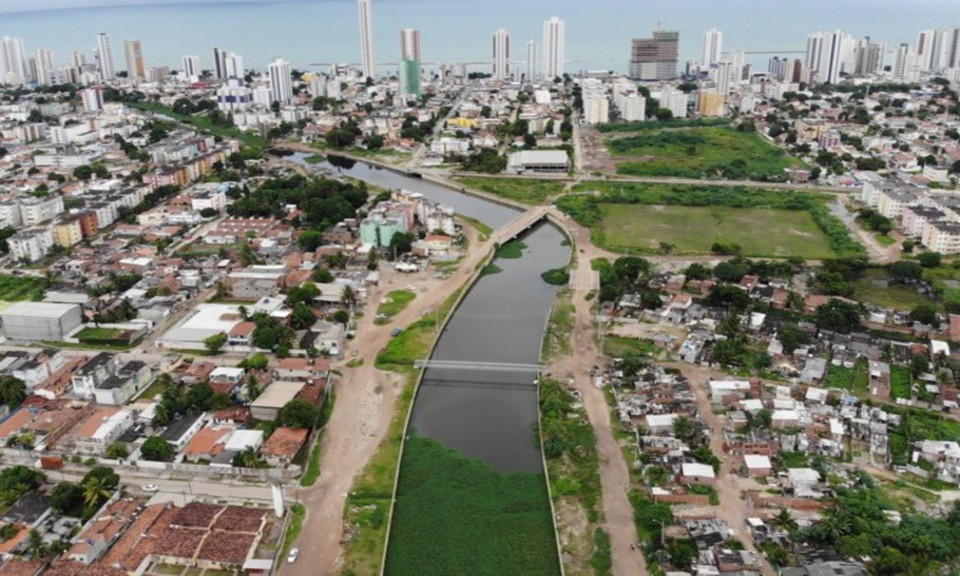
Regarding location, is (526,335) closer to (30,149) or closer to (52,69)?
(30,149)

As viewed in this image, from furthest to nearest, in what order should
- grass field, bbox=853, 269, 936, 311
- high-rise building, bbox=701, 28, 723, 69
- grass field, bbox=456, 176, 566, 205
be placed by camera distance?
high-rise building, bbox=701, 28, 723, 69 → grass field, bbox=456, 176, 566, 205 → grass field, bbox=853, 269, 936, 311

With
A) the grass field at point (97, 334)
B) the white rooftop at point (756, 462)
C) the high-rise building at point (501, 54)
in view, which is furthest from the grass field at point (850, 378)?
the high-rise building at point (501, 54)

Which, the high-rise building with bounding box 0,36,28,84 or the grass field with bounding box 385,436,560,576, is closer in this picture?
the grass field with bounding box 385,436,560,576


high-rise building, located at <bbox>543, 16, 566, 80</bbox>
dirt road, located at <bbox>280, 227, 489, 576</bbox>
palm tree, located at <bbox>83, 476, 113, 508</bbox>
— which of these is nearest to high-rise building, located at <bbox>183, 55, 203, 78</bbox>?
high-rise building, located at <bbox>543, 16, 566, 80</bbox>

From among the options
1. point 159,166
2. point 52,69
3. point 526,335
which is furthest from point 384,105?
point 526,335

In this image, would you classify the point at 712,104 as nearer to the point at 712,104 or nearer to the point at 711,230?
the point at 712,104

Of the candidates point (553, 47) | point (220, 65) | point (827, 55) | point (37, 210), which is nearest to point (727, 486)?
point (37, 210)

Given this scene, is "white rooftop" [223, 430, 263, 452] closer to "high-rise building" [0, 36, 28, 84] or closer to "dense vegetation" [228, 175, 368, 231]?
"dense vegetation" [228, 175, 368, 231]
